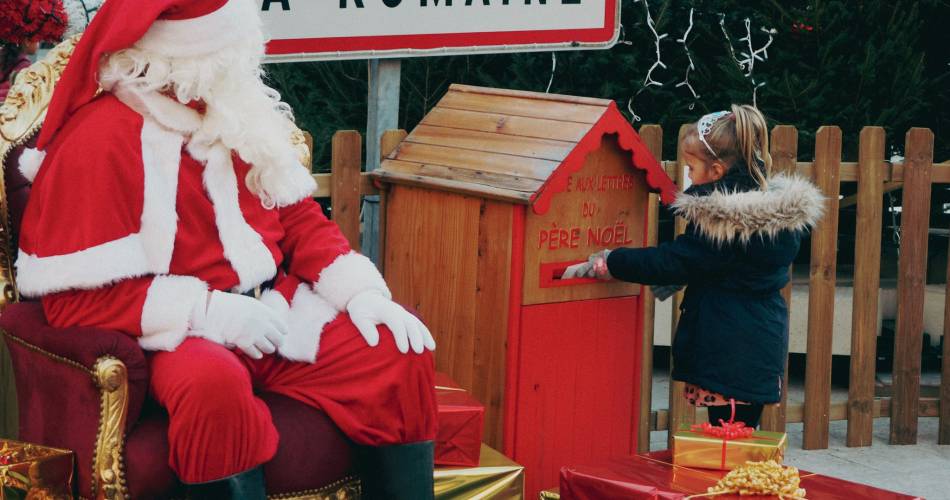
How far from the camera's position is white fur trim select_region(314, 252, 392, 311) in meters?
3.60

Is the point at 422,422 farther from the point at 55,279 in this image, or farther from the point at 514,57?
the point at 514,57

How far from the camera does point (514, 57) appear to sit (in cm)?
658

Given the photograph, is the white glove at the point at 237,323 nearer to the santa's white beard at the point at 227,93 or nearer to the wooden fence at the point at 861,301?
the santa's white beard at the point at 227,93

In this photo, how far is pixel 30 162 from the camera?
365 centimetres

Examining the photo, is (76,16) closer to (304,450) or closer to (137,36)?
(137,36)

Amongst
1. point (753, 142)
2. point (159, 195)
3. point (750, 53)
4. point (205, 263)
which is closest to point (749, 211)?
point (753, 142)

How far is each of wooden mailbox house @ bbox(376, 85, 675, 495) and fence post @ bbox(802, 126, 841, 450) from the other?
3.68 feet

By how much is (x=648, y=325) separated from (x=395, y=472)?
82.3 inches

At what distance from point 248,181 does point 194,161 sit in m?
0.18

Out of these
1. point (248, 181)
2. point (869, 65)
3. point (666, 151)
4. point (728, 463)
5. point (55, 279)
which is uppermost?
point (869, 65)

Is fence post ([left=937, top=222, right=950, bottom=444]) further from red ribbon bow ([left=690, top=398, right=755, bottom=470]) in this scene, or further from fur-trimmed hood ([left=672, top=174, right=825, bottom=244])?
red ribbon bow ([left=690, top=398, right=755, bottom=470])

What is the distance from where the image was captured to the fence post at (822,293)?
5359mm

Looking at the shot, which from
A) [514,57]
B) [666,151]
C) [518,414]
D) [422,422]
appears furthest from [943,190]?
[422,422]

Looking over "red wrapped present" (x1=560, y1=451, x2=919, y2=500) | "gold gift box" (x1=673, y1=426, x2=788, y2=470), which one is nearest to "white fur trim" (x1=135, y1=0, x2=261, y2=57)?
"red wrapped present" (x1=560, y1=451, x2=919, y2=500)
